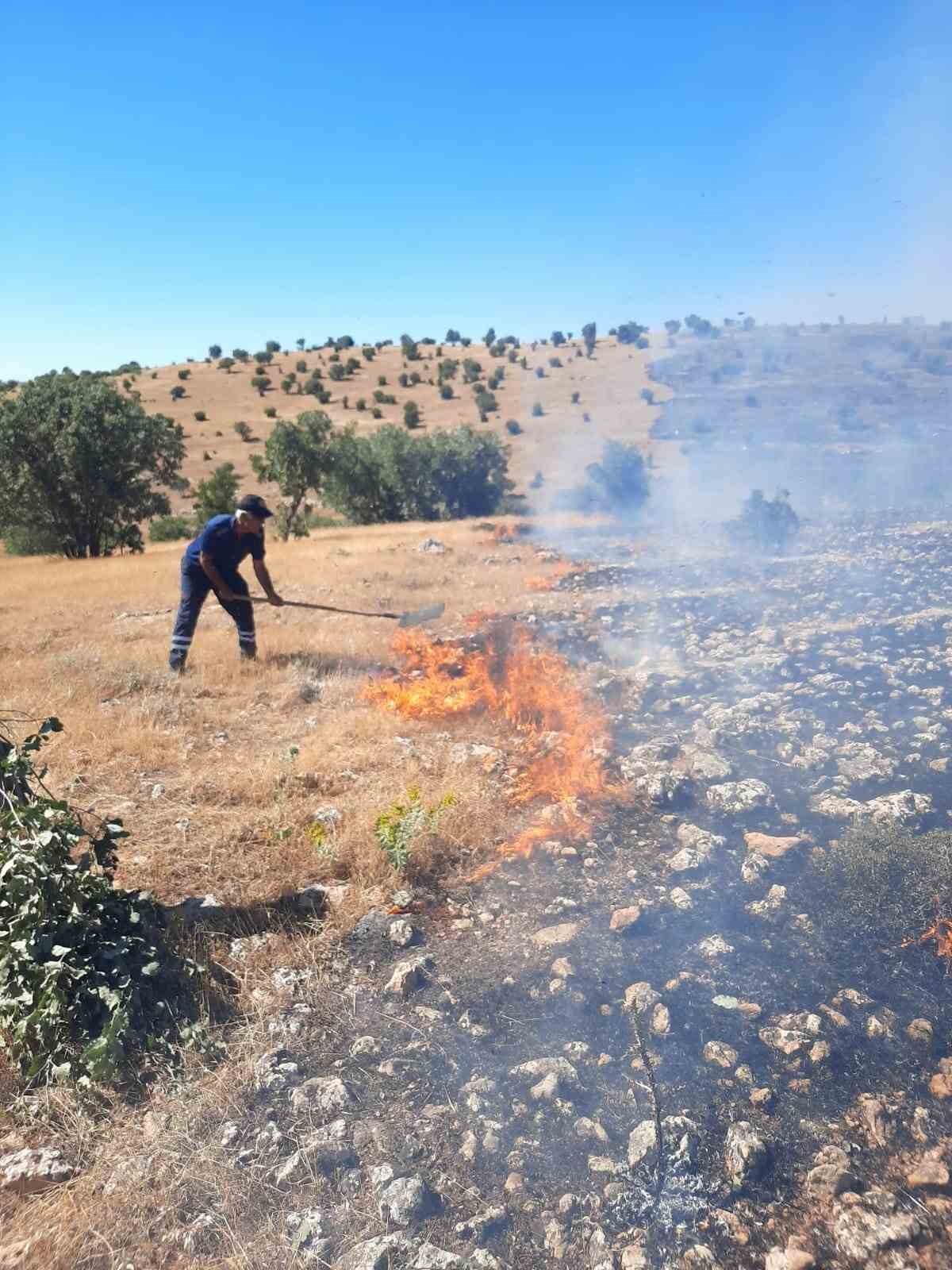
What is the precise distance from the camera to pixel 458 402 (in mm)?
41656

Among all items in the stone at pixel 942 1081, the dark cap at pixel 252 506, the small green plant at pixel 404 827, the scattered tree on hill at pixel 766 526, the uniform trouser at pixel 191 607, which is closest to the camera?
the stone at pixel 942 1081

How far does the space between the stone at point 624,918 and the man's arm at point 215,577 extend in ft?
14.9

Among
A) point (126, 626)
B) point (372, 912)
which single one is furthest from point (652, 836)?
point (126, 626)

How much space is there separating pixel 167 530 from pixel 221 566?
16.4 m

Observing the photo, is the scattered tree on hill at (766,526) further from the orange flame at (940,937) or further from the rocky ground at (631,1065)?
the orange flame at (940,937)

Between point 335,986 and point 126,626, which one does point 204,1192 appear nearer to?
point 335,986

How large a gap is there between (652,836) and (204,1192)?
2.66 metres

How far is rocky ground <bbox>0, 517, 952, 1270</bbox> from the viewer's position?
197cm

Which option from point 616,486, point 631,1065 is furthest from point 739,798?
point 616,486

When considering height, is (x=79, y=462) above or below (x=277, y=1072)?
above

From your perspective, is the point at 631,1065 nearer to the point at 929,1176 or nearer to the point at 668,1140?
the point at 668,1140

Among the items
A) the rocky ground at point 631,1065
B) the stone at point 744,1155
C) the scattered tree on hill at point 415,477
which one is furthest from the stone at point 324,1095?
the scattered tree on hill at point 415,477

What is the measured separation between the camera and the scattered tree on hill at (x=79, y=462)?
1534cm

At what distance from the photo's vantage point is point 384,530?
18422 mm
